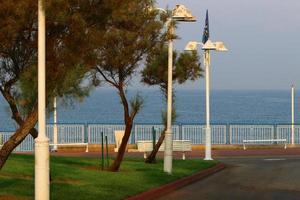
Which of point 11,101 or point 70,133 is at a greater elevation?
point 11,101

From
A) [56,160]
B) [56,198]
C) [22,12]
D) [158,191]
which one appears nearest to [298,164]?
[56,160]

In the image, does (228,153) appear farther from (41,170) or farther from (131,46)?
(41,170)

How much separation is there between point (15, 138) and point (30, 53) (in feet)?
6.02

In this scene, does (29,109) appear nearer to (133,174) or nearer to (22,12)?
(22,12)

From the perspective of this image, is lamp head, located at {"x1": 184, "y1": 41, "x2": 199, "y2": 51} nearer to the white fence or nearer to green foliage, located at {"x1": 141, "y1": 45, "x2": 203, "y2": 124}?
green foliage, located at {"x1": 141, "y1": 45, "x2": 203, "y2": 124}

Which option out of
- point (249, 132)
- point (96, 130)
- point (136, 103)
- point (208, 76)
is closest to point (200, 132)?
point (249, 132)

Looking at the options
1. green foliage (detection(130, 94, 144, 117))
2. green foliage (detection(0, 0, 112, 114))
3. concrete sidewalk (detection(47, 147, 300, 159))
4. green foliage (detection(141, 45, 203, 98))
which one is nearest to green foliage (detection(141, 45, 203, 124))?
green foliage (detection(141, 45, 203, 98))

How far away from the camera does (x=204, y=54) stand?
30531 millimetres

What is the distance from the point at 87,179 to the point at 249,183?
5.18 metres

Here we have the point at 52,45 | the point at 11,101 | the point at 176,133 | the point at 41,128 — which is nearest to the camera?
the point at 41,128

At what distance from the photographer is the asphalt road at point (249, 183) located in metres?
17.6

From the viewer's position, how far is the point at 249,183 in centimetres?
2109

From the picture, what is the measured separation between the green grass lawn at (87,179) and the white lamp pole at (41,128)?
103 inches

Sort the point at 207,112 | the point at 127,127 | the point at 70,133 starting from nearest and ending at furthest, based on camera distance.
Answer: the point at 127,127
the point at 207,112
the point at 70,133
